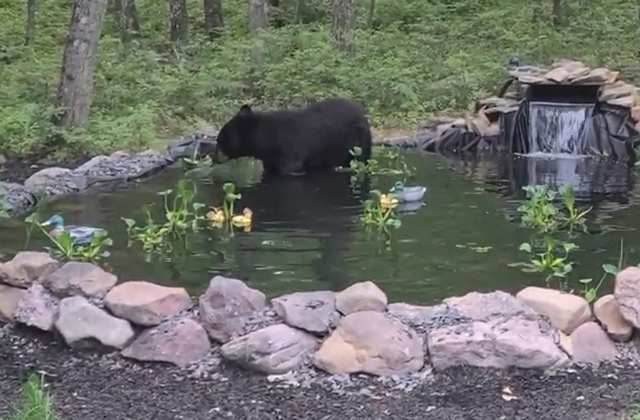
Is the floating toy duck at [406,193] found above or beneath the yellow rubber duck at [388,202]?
beneath

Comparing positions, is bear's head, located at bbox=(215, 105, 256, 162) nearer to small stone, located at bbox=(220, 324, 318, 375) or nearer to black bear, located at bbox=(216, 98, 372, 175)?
black bear, located at bbox=(216, 98, 372, 175)

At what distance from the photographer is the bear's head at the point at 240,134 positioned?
467 inches

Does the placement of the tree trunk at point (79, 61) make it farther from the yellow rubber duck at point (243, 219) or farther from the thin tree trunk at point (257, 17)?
the thin tree trunk at point (257, 17)

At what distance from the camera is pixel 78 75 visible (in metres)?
13.0

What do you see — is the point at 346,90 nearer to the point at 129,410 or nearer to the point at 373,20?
the point at 373,20

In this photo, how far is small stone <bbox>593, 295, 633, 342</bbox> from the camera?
509cm

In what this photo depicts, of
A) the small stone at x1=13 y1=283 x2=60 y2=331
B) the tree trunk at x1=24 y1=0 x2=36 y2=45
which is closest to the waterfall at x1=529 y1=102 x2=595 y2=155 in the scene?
the small stone at x1=13 y1=283 x2=60 y2=331

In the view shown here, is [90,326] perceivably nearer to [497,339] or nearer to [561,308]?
[497,339]

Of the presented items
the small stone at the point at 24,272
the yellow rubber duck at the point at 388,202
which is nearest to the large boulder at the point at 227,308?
the small stone at the point at 24,272

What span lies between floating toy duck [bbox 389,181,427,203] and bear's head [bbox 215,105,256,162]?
2.61 m

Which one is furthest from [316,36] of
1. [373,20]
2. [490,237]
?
[490,237]

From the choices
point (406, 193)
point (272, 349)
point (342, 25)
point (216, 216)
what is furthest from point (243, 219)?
point (342, 25)

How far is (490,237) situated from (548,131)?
7.58m

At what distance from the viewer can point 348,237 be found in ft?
26.5
